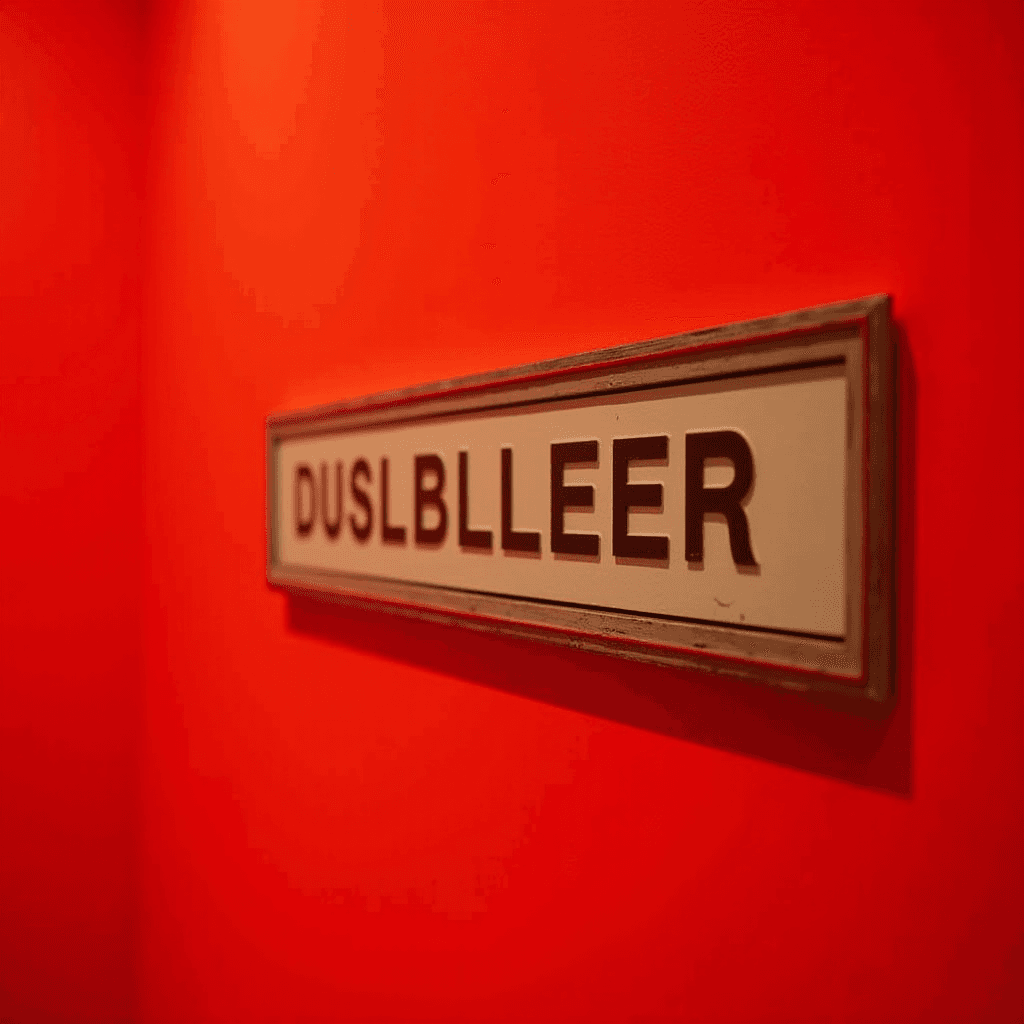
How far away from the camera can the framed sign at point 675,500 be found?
1.70ft

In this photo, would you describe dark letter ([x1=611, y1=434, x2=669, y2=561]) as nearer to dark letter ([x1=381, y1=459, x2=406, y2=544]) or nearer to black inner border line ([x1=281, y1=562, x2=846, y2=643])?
black inner border line ([x1=281, y1=562, x2=846, y2=643])

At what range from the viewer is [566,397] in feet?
2.29

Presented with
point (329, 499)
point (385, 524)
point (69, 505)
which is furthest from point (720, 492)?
point (69, 505)

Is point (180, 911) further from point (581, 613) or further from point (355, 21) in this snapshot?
point (355, 21)

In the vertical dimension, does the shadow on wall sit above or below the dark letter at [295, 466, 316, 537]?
below

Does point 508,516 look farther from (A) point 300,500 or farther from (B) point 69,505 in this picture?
(B) point 69,505

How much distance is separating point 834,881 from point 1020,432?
31cm

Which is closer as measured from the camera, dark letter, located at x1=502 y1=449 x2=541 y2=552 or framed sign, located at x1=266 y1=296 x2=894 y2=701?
framed sign, located at x1=266 y1=296 x2=894 y2=701

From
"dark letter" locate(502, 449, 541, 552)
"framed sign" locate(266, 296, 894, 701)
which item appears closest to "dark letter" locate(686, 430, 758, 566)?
"framed sign" locate(266, 296, 894, 701)

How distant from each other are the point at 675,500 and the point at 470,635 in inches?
12.7

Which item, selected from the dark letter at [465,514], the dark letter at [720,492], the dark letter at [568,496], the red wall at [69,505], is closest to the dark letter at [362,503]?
the dark letter at [465,514]

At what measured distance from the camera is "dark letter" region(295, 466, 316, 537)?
A: 1051 millimetres

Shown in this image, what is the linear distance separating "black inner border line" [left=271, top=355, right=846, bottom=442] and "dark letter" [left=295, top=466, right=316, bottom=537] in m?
0.04

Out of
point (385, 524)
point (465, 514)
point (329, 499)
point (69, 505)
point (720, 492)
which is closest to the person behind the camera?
point (720, 492)
